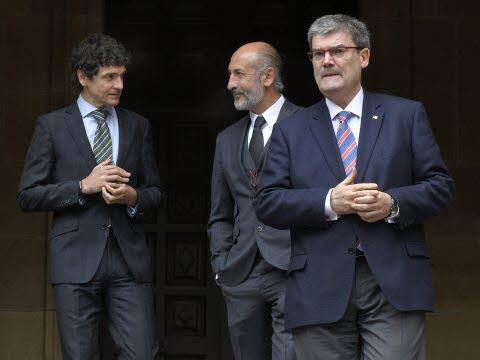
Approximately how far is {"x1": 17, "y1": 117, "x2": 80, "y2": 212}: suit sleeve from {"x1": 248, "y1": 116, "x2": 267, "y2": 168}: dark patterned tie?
0.92m

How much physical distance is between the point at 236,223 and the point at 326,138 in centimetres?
129

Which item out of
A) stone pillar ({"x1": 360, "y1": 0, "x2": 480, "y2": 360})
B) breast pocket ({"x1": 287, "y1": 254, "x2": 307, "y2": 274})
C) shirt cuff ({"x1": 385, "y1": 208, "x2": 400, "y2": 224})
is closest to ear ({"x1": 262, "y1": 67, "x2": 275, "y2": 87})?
breast pocket ({"x1": 287, "y1": 254, "x2": 307, "y2": 274})

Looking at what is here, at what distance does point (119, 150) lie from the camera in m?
6.26

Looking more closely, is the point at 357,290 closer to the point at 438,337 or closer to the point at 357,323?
the point at 357,323

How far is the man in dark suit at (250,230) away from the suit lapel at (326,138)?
101cm

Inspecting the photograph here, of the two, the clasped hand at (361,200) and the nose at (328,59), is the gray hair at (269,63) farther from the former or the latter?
the clasped hand at (361,200)

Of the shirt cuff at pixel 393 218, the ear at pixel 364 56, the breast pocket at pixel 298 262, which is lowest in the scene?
the breast pocket at pixel 298 262

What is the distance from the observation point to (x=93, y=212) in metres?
6.14

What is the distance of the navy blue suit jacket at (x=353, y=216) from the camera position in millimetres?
4656

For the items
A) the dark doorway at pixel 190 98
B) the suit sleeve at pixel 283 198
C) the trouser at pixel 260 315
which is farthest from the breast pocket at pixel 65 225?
the dark doorway at pixel 190 98

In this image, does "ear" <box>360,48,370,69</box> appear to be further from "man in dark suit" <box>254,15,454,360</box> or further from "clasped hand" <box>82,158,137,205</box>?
"clasped hand" <box>82,158,137,205</box>

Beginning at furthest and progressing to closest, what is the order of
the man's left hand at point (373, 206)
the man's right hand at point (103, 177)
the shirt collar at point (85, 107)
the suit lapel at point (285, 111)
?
the shirt collar at point (85, 107), the suit lapel at point (285, 111), the man's right hand at point (103, 177), the man's left hand at point (373, 206)

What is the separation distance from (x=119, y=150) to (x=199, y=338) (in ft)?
7.96

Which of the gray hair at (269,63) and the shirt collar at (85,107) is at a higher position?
the gray hair at (269,63)
